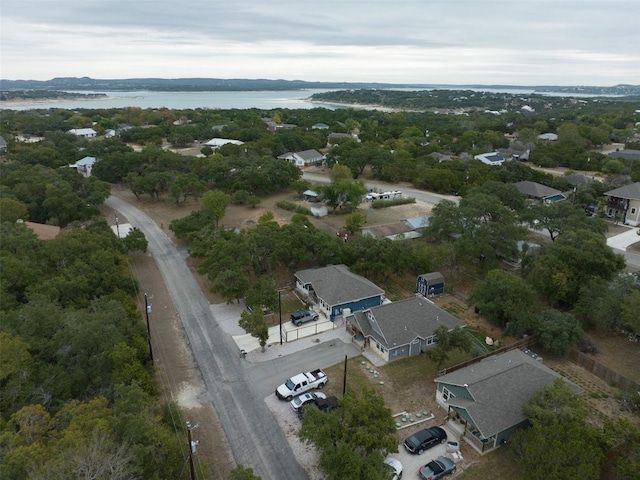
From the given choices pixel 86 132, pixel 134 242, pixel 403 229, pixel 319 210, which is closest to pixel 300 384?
pixel 134 242

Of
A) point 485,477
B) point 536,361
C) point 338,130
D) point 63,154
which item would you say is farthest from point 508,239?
point 338,130

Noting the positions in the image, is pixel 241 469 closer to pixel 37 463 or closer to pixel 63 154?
pixel 37 463

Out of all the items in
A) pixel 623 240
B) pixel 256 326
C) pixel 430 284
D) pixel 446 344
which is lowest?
pixel 623 240

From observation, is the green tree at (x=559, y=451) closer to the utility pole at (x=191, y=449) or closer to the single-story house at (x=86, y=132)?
the utility pole at (x=191, y=449)

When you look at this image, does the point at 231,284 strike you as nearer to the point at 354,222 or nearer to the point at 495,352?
the point at 354,222

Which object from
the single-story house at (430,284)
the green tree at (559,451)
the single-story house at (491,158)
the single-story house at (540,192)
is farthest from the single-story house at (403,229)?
the single-story house at (491,158)

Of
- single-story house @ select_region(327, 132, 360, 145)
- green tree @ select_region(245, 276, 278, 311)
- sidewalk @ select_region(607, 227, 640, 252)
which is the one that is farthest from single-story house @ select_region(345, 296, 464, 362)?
single-story house @ select_region(327, 132, 360, 145)

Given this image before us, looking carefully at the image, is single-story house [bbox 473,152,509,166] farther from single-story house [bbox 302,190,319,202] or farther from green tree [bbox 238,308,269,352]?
green tree [bbox 238,308,269,352]
